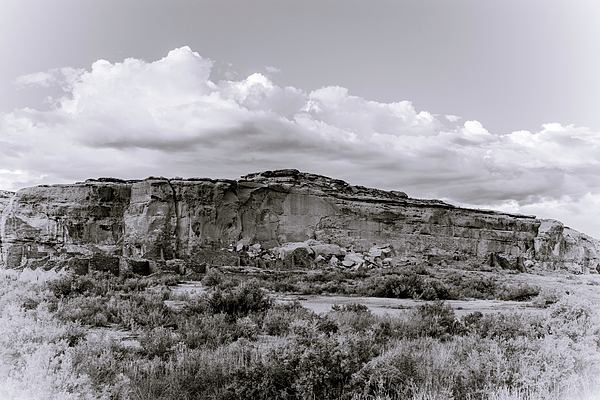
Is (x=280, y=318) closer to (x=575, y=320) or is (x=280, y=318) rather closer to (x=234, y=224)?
(x=575, y=320)

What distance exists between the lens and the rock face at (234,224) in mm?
→ 32438

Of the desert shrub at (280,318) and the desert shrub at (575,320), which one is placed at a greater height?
the desert shrub at (575,320)

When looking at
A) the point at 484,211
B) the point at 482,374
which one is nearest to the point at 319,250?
the point at 484,211

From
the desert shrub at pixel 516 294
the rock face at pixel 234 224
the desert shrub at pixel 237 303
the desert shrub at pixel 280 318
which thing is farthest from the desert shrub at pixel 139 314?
the rock face at pixel 234 224

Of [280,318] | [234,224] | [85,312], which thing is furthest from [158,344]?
[234,224]

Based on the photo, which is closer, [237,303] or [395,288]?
[237,303]

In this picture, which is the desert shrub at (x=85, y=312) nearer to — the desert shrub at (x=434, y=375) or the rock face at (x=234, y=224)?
the desert shrub at (x=434, y=375)

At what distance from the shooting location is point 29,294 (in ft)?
33.8

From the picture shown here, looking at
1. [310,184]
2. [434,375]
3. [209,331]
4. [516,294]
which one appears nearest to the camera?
[434,375]

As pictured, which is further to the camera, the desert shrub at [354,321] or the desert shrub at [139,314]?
the desert shrub at [139,314]

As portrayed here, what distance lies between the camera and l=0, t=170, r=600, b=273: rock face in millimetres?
32438

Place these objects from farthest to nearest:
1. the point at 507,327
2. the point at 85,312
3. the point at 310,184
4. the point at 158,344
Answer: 1. the point at 310,184
2. the point at 85,312
3. the point at 507,327
4. the point at 158,344

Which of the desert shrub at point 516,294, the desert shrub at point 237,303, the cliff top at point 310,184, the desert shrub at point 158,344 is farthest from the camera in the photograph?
the cliff top at point 310,184

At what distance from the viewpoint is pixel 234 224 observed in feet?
118
